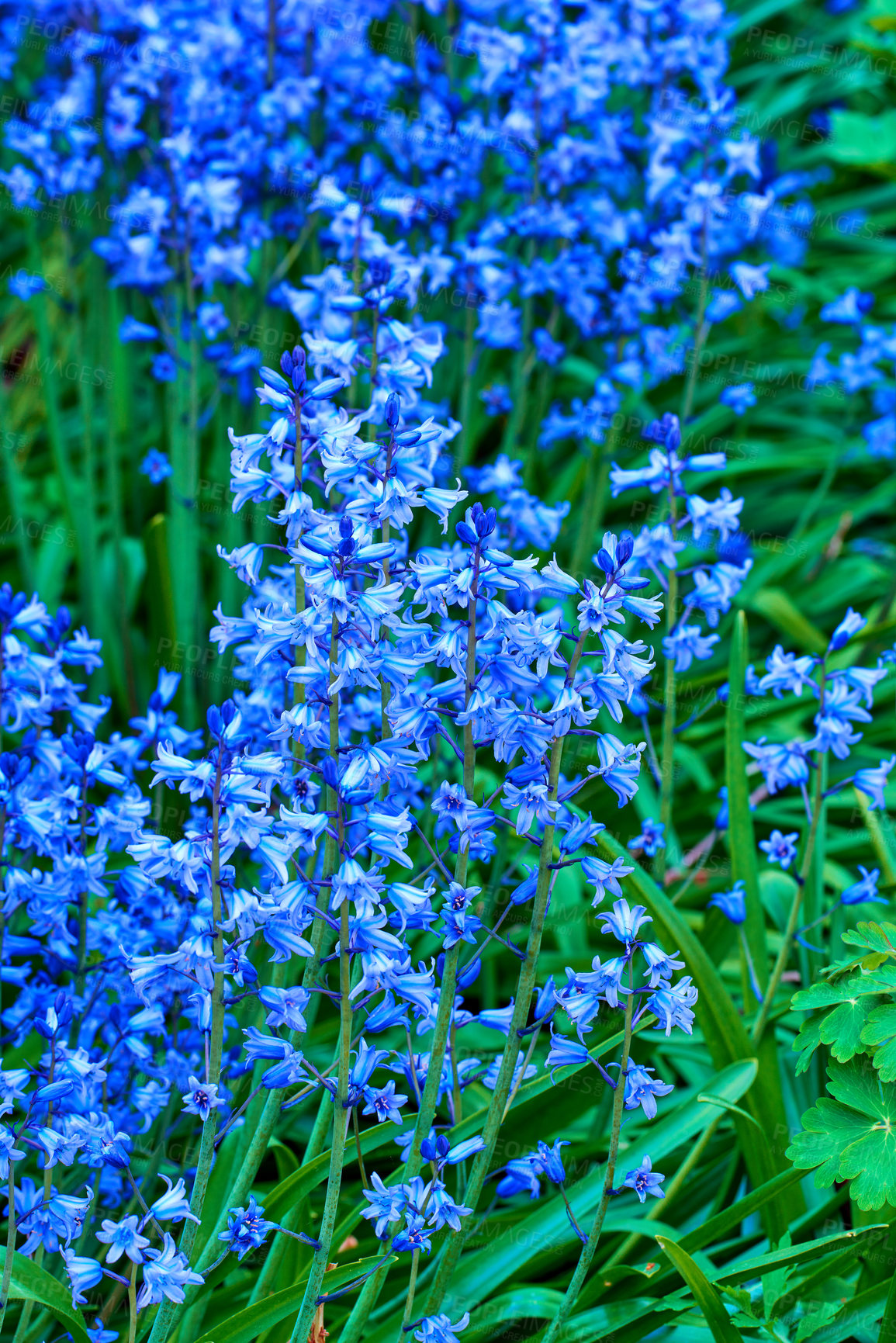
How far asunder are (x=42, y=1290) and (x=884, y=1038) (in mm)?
1547

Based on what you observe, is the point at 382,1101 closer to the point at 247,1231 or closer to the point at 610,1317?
the point at 247,1231

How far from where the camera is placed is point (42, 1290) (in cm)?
214

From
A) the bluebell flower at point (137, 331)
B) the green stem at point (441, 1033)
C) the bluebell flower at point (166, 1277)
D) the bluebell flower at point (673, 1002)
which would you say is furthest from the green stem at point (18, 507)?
the bluebell flower at point (673, 1002)

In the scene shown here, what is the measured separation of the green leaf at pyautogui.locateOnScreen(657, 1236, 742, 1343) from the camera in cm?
215

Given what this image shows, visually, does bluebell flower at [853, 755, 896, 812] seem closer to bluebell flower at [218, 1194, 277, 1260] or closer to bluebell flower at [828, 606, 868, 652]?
bluebell flower at [828, 606, 868, 652]

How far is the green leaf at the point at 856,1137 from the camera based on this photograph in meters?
2.14

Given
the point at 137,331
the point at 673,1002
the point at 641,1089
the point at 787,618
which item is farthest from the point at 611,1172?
the point at 137,331

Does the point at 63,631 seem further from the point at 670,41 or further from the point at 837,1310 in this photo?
the point at 670,41

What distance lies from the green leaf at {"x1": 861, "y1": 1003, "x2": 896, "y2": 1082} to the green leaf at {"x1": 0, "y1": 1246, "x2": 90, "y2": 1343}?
1.49 metres

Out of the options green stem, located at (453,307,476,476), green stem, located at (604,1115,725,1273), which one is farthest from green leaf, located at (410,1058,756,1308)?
green stem, located at (453,307,476,476)

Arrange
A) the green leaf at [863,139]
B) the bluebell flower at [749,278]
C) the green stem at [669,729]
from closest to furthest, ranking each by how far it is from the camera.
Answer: the green stem at [669,729], the bluebell flower at [749,278], the green leaf at [863,139]

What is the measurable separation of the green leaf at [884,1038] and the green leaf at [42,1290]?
58.8 inches

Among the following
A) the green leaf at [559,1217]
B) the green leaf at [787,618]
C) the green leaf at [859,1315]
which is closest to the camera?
the green leaf at [859,1315]

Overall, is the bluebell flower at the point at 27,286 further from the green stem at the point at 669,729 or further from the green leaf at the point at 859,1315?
the green leaf at the point at 859,1315
